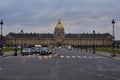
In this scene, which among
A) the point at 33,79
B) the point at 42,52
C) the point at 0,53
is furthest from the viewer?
the point at 42,52

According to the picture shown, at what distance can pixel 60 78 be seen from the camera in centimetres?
1761

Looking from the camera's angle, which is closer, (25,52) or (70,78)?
(70,78)

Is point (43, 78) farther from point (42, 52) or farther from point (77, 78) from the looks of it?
point (42, 52)

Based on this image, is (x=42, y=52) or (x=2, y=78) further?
(x=42, y=52)

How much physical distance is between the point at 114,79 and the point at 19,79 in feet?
15.1

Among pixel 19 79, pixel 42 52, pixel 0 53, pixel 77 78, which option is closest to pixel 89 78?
pixel 77 78

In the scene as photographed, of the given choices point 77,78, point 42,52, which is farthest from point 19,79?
point 42,52

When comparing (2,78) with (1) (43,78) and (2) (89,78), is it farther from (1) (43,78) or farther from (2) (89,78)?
(2) (89,78)

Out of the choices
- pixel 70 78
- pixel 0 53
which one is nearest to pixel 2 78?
pixel 70 78

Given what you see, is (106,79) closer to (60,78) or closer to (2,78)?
(60,78)

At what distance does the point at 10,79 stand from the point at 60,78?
2483 mm

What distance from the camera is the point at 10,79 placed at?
17062 mm

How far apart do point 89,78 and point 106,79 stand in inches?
40.9

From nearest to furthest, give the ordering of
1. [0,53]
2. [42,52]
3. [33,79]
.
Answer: [33,79], [0,53], [42,52]
